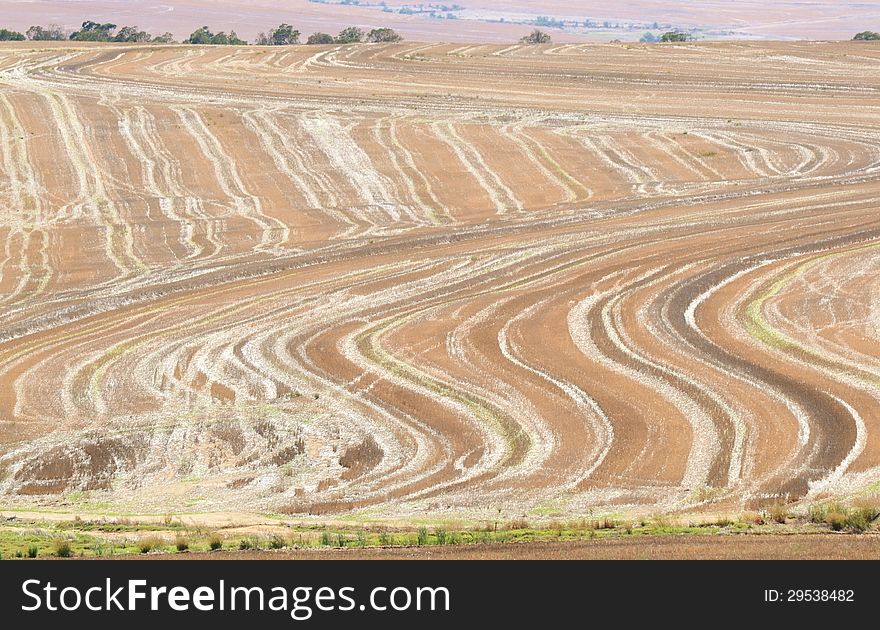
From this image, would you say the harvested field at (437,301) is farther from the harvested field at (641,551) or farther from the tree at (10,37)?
the tree at (10,37)

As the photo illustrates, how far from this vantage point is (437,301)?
4038cm

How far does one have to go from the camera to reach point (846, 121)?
76.1m

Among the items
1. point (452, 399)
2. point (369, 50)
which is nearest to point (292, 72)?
point (369, 50)

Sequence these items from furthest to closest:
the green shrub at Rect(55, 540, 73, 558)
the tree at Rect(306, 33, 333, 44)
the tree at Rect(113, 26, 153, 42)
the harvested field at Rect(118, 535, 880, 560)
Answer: the tree at Rect(113, 26, 153, 42) < the tree at Rect(306, 33, 333, 44) < the green shrub at Rect(55, 540, 73, 558) < the harvested field at Rect(118, 535, 880, 560)

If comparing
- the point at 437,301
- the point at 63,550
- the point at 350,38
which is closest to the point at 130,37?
the point at 350,38

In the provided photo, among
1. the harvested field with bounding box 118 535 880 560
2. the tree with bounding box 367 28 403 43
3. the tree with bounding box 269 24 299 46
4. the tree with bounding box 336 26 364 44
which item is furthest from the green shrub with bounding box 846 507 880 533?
the tree with bounding box 269 24 299 46

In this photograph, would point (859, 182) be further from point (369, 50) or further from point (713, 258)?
point (369, 50)

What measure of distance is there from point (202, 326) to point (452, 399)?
38.3 feet

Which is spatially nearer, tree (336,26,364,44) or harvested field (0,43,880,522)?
harvested field (0,43,880,522)

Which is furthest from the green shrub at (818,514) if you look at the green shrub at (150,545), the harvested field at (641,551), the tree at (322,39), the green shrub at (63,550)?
the tree at (322,39)

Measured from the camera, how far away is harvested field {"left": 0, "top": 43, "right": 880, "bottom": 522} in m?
25.3

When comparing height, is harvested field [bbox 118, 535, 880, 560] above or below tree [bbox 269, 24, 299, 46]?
below

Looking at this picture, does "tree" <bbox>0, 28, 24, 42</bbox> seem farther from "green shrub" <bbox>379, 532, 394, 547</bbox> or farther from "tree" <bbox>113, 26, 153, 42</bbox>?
"green shrub" <bbox>379, 532, 394, 547</bbox>

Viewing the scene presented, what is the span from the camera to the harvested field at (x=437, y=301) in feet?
83.1
